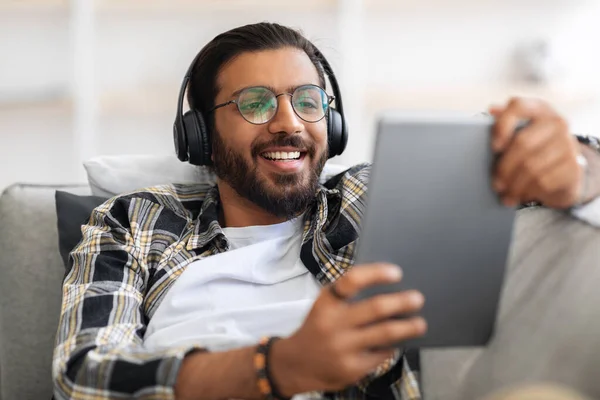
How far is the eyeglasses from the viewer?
57.4 inches

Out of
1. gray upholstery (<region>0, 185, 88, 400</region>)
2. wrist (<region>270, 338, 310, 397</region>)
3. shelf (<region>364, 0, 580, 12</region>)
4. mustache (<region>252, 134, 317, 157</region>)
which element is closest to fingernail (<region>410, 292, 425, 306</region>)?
wrist (<region>270, 338, 310, 397</region>)

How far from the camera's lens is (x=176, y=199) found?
1.51 meters

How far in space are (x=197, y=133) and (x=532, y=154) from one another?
0.80m

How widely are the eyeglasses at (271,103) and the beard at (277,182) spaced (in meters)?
0.05

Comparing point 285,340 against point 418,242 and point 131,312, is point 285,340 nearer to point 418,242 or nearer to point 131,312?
point 418,242

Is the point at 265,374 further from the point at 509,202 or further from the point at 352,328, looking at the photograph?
the point at 509,202

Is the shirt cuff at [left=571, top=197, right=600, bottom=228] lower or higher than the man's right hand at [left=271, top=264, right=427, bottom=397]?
higher

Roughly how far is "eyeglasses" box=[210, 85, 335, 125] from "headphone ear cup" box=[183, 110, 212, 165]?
0.29 feet

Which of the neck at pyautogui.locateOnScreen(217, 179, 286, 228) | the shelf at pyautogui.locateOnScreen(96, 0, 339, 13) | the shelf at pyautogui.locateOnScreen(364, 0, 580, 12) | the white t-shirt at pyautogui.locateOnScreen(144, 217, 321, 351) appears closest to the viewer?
the white t-shirt at pyautogui.locateOnScreen(144, 217, 321, 351)

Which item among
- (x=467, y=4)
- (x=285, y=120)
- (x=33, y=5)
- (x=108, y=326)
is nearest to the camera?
(x=108, y=326)

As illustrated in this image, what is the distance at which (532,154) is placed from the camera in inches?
33.9

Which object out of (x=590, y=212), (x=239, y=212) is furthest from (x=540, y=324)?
(x=239, y=212)

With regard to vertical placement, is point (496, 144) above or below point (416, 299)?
above

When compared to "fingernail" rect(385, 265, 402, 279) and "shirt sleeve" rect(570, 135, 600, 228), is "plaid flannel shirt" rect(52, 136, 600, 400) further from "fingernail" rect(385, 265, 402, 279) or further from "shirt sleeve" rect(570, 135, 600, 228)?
"fingernail" rect(385, 265, 402, 279)
